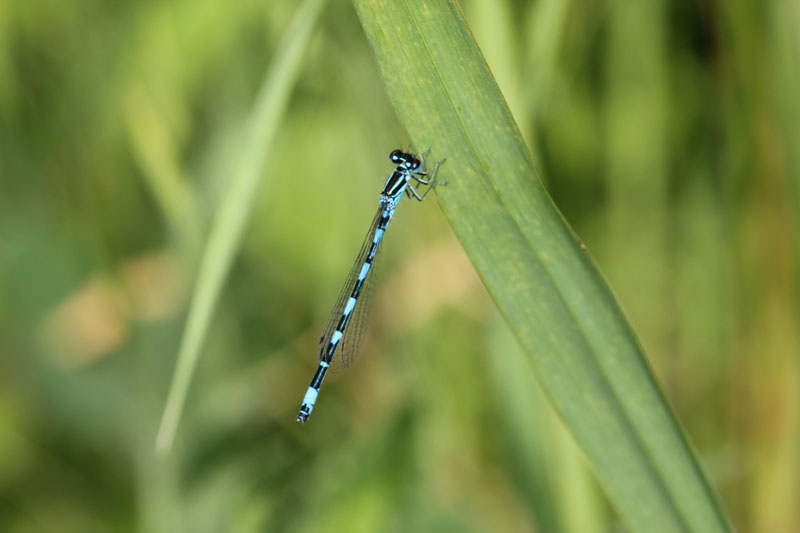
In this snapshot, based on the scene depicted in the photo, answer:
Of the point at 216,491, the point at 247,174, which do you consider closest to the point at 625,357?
the point at 247,174

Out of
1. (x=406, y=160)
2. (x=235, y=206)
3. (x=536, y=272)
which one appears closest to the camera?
(x=536, y=272)

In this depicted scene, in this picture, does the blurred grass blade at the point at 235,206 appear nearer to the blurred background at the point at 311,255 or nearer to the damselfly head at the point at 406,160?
the damselfly head at the point at 406,160

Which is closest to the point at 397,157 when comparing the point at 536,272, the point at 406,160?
the point at 406,160

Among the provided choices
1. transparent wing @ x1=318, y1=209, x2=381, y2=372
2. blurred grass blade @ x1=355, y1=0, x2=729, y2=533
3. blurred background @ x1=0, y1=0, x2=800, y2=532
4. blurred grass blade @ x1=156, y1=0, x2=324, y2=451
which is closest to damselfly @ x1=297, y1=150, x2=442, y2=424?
transparent wing @ x1=318, y1=209, x2=381, y2=372

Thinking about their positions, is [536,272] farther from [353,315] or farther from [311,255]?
[311,255]

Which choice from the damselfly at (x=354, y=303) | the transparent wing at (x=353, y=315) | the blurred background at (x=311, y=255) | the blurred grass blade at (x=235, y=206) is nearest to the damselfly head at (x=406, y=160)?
the damselfly at (x=354, y=303)

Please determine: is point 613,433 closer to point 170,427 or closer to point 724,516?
point 724,516

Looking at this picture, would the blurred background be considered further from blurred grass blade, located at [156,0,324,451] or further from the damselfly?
blurred grass blade, located at [156,0,324,451]
